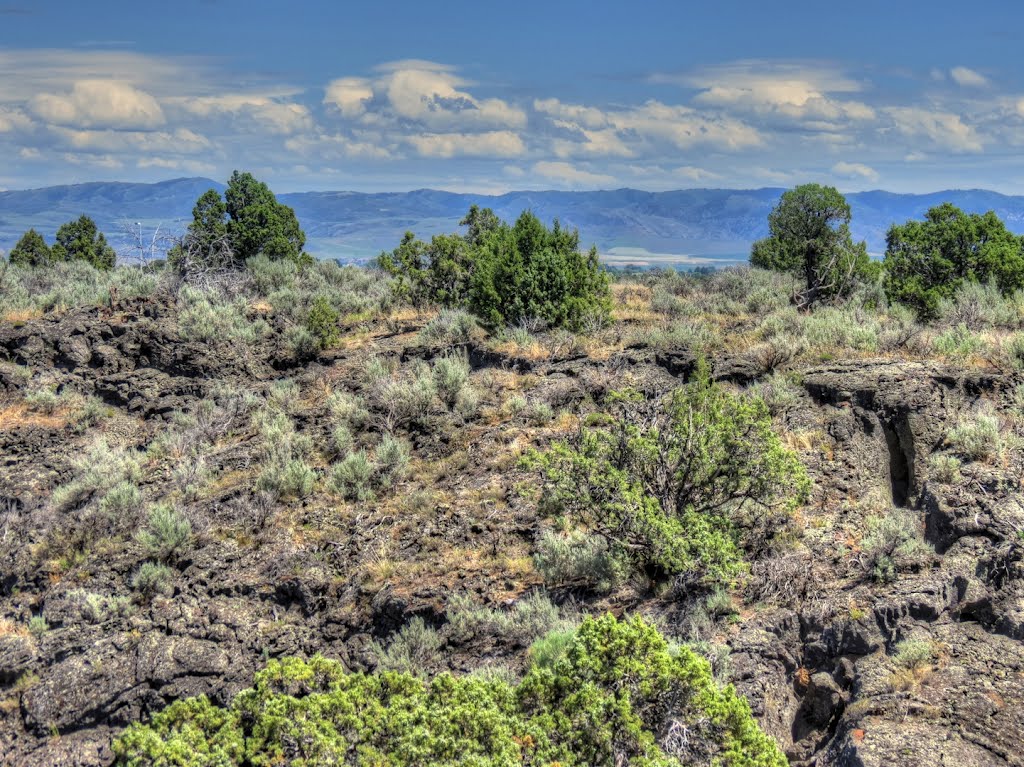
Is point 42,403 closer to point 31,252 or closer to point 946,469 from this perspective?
point 946,469

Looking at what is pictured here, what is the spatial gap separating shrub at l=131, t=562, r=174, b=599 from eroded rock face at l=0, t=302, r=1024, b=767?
139 millimetres

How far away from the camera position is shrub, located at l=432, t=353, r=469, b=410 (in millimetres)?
13641

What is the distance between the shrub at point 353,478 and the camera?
10742 mm

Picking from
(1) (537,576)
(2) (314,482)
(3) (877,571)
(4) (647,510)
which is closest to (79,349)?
(2) (314,482)

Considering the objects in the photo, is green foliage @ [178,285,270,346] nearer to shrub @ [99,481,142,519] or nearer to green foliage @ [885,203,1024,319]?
shrub @ [99,481,142,519]

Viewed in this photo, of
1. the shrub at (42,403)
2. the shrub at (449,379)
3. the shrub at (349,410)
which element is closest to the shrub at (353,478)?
the shrub at (349,410)

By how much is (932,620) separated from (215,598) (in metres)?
7.38

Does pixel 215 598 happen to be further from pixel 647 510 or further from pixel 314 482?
pixel 647 510

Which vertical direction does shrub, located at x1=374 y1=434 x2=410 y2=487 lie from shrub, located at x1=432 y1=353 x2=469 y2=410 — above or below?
below

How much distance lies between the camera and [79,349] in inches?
639

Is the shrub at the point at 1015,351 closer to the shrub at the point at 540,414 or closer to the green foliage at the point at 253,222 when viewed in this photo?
the shrub at the point at 540,414

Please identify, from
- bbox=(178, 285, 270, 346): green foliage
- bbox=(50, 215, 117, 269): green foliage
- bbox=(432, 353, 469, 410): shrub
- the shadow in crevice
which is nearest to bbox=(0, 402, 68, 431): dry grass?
bbox=(178, 285, 270, 346): green foliage

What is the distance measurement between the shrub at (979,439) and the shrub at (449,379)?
7738 millimetres

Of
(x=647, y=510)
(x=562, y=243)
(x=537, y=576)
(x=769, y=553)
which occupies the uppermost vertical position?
(x=562, y=243)
